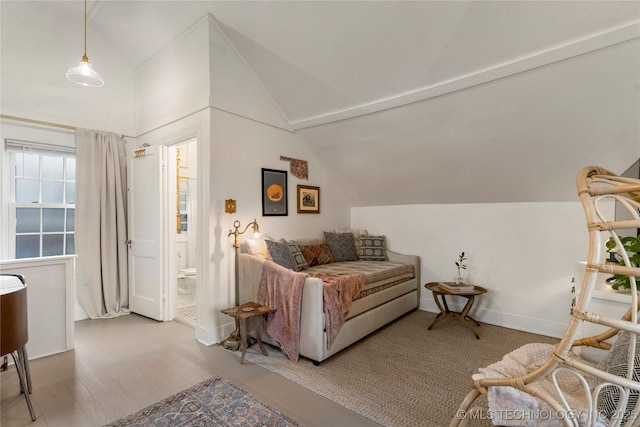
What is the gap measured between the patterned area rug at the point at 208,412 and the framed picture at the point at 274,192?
1.99 m

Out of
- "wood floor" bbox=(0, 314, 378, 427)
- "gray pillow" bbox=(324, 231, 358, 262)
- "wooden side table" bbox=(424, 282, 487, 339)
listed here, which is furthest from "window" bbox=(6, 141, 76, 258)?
"wooden side table" bbox=(424, 282, 487, 339)

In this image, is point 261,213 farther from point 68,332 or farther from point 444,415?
point 444,415

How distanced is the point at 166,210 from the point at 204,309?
4.43 ft

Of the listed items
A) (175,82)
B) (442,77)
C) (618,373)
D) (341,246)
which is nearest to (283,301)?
(341,246)

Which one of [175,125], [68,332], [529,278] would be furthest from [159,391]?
[529,278]

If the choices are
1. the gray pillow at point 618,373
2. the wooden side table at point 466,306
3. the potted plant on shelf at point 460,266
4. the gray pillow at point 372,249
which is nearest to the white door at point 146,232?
the gray pillow at point 372,249

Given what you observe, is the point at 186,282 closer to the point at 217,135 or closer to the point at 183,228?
the point at 183,228

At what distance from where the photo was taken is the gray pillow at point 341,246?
429 centimetres

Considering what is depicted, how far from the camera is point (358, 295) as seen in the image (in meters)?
3.03

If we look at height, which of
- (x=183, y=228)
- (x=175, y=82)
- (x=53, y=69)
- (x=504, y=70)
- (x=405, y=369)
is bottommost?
(x=405, y=369)

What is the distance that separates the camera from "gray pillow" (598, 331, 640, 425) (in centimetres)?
92

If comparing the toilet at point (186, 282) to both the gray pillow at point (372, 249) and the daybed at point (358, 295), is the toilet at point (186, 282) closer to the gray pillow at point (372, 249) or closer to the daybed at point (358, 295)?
the daybed at point (358, 295)

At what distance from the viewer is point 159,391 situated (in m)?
2.25

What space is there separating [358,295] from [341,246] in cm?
136
